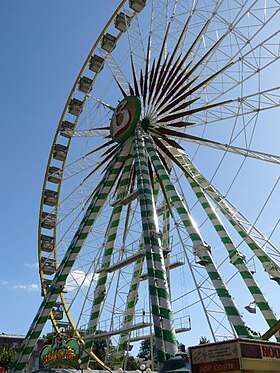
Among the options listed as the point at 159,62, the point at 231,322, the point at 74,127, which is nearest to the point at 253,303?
the point at 231,322

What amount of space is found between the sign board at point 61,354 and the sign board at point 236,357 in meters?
7.88

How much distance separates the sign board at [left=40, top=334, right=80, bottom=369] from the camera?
54.0 ft

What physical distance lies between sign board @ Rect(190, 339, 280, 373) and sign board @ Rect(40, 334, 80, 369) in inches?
310

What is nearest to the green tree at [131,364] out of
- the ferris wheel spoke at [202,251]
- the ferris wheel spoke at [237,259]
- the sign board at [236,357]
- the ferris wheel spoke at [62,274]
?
the ferris wheel spoke at [62,274]

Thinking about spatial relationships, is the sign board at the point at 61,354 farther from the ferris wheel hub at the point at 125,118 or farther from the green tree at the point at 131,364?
the green tree at the point at 131,364

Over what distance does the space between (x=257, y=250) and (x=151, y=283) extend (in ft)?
15.8

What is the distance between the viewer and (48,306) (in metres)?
18.0

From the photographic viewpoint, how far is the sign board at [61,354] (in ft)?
54.0

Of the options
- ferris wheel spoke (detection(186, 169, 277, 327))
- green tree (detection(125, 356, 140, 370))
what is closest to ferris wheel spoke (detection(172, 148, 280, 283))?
ferris wheel spoke (detection(186, 169, 277, 327))

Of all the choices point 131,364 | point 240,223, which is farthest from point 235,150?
point 131,364

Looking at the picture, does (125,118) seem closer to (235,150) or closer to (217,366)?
(235,150)

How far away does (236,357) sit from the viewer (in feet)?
29.6

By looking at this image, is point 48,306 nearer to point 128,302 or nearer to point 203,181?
point 128,302

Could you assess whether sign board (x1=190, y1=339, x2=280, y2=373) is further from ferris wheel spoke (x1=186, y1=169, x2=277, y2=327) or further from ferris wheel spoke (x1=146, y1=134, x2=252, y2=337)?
ferris wheel spoke (x1=186, y1=169, x2=277, y2=327)
